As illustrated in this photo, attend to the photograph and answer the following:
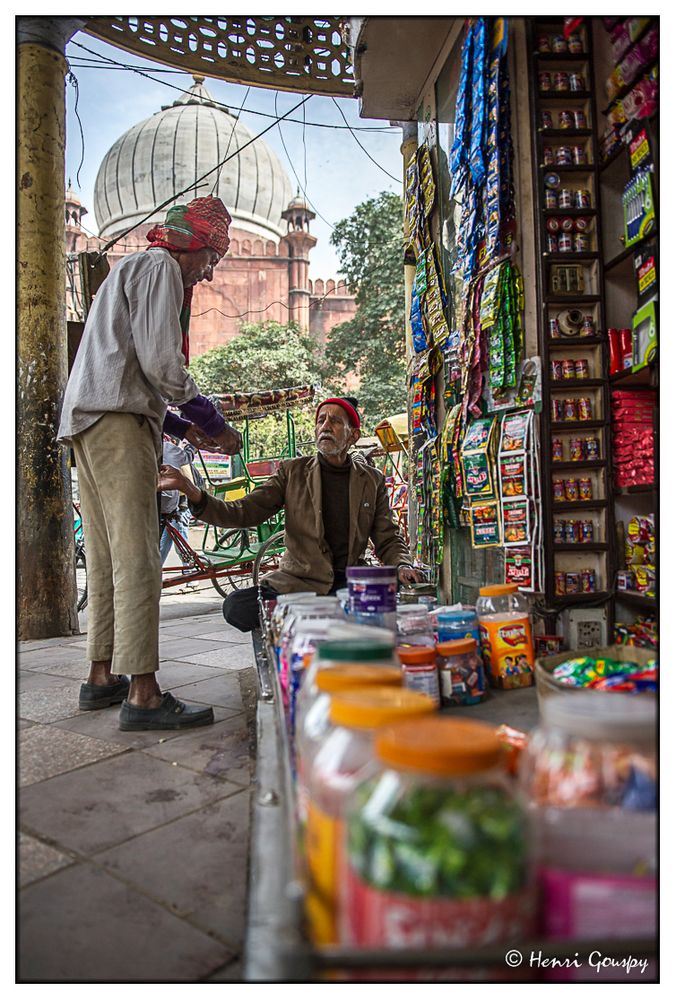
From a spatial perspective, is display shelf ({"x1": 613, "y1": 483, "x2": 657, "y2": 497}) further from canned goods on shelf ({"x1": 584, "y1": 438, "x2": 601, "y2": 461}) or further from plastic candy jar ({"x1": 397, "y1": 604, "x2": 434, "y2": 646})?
plastic candy jar ({"x1": 397, "y1": 604, "x2": 434, "y2": 646})

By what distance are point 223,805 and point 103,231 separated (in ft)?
90.8

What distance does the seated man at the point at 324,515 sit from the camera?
3062 mm

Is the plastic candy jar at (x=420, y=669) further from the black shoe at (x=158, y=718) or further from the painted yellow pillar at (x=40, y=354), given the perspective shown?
the painted yellow pillar at (x=40, y=354)

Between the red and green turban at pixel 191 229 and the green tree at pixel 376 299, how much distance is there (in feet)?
49.4

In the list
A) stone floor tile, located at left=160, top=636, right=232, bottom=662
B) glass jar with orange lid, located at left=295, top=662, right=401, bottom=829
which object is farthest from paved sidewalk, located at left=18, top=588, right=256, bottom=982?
stone floor tile, located at left=160, top=636, right=232, bottom=662

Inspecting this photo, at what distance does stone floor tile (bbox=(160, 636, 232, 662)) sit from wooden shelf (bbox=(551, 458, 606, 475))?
2295 millimetres

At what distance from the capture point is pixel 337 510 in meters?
3.23

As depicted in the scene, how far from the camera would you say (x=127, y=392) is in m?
2.45

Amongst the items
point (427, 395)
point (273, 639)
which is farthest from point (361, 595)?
point (427, 395)

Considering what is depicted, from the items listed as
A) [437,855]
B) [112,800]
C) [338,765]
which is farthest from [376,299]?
[437,855]

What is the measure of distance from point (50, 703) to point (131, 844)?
1.43 meters

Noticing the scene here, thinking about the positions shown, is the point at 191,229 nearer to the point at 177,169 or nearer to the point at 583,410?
the point at 583,410

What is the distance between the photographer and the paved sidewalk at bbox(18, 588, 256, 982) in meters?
1.19

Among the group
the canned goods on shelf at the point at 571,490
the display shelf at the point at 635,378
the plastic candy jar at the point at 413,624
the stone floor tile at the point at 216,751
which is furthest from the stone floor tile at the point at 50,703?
the display shelf at the point at 635,378
